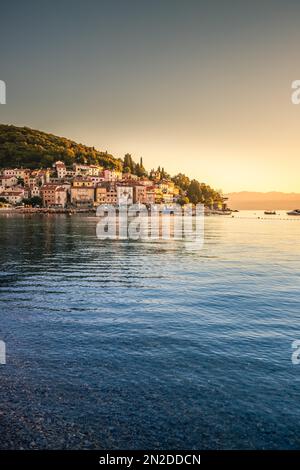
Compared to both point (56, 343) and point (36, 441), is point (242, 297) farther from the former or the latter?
point (36, 441)

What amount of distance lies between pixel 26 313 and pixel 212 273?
17.0m

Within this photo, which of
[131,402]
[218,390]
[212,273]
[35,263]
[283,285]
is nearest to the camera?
[131,402]

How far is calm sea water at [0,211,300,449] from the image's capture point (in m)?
8.27

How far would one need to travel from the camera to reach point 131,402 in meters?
9.38

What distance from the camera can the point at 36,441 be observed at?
7.87 m

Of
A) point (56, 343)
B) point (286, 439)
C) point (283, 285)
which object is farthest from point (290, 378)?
point (283, 285)

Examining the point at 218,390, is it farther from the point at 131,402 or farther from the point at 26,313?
the point at 26,313

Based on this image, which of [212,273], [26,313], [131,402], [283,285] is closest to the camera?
[131,402]

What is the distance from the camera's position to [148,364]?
1171cm

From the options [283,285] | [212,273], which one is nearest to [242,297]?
[283,285]

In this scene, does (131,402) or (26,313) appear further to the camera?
(26,313)

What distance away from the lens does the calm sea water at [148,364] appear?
8.27 metres

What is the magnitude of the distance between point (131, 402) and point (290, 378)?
5.17m

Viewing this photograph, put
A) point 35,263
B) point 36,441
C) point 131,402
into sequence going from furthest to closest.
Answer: point 35,263 → point 131,402 → point 36,441
